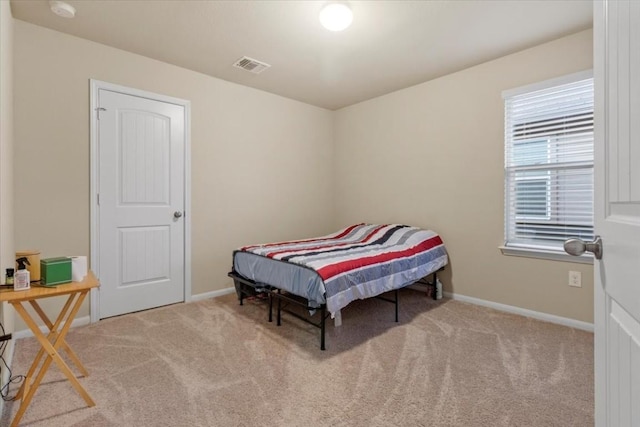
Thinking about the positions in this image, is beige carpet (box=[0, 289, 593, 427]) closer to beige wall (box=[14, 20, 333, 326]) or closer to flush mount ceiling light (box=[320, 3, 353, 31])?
beige wall (box=[14, 20, 333, 326])

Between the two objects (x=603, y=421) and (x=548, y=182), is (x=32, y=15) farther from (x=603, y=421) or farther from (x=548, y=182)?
(x=548, y=182)

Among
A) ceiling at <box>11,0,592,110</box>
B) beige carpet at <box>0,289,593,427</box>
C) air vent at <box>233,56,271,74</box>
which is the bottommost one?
beige carpet at <box>0,289,593,427</box>

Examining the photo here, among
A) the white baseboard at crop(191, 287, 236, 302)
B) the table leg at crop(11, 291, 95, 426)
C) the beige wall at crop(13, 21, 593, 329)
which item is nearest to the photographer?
the table leg at crop(11, 291, 95, 426)

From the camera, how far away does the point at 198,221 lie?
3.52 meters

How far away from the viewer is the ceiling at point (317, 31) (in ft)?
7.67

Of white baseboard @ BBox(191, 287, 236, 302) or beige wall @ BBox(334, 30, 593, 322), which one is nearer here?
beige wall @ BBox(334, 30, 593, 322)

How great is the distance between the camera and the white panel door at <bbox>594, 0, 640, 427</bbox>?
2.09 feet

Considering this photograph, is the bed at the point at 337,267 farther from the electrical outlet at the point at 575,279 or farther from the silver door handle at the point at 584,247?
the silver door handle at the point at 584,247

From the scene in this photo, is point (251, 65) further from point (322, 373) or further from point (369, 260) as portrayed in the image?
point (322, 373)

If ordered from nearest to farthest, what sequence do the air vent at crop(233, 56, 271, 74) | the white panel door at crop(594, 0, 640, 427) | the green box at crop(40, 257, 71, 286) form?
the white panel door at crop(594, 0, 640, 427), the green box at crop(40, 257, 71, 286), the air vent at crop(233, 56, 271, 74)

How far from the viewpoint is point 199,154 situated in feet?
11.5

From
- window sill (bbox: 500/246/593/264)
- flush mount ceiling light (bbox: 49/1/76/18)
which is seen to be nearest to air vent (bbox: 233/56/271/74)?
flush mount ceiling light (bbox: 49/1/76/18)

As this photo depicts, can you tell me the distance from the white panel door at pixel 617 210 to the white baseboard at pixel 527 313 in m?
2.35

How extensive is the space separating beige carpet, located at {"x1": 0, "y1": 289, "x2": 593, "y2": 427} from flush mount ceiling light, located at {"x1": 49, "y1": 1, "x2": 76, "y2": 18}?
2477 millimetres
